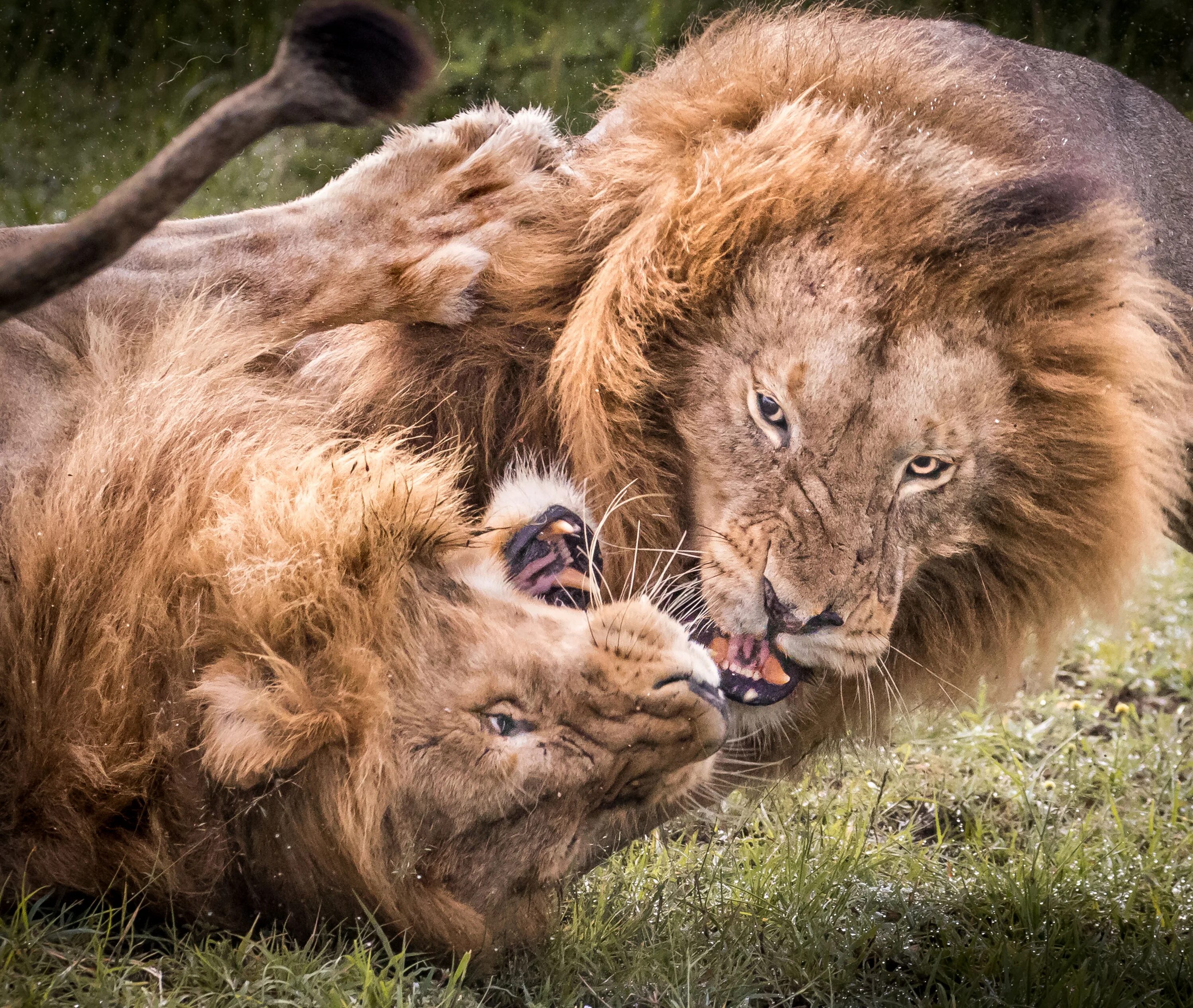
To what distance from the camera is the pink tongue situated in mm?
1771

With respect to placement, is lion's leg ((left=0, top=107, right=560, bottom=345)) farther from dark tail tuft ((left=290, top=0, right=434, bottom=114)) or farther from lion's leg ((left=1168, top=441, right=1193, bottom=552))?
lion's leg ((left=1168, top=441, right=1193, bottom=552))

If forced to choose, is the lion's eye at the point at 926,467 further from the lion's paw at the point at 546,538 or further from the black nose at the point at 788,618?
the lion's paw at the point at 546,538

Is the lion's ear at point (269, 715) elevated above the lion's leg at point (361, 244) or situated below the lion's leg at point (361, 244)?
below

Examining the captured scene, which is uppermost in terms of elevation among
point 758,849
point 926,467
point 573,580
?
point 926,467

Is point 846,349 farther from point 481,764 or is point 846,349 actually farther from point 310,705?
point 310,705

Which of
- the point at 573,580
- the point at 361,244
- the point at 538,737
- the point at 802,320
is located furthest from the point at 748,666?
the point at 361,244

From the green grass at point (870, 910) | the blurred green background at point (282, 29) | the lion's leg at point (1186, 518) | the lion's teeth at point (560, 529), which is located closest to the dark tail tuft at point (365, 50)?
the blurred green background at point (282, 29)

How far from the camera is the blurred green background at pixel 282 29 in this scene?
7.04 feet

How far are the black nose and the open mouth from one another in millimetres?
65

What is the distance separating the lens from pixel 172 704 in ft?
5.20

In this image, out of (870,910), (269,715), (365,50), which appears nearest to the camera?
(365,50)

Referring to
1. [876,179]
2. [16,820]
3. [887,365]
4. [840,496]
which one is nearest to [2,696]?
[16,820]

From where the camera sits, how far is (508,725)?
61.0 inches

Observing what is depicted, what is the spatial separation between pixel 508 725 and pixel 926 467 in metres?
0.66
